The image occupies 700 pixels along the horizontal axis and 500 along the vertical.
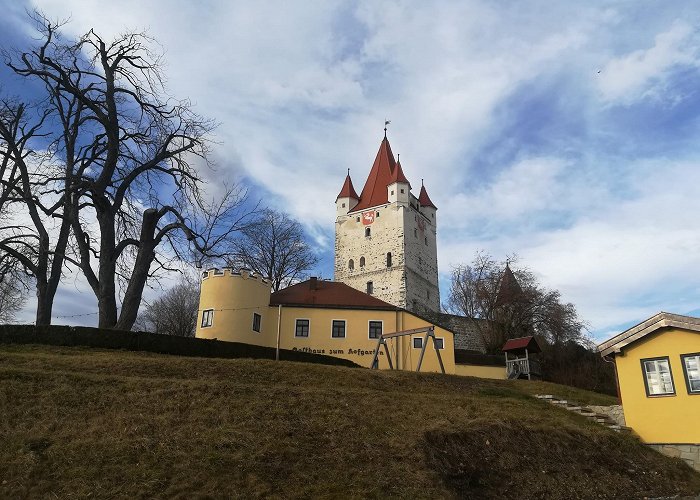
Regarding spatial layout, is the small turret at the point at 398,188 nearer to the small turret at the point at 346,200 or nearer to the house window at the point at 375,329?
the small turret at the point at 346,200

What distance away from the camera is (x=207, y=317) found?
27.2m

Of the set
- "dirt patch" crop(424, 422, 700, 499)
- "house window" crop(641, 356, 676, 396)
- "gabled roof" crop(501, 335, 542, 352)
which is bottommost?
"dirt patch" crop(424, 422, 700, 499)

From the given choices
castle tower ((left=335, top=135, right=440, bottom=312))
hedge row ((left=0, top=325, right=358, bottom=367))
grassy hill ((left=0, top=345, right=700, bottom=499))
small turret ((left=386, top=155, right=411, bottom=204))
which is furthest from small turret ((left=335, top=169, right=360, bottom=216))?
grassy hill ((left=0, top=345, right=700, bottom=499))

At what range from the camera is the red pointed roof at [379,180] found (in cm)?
5816

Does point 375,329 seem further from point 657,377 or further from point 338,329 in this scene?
point 657,377

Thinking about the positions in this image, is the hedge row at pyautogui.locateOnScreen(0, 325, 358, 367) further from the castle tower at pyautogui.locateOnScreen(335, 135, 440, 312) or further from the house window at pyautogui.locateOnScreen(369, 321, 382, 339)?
the castle tower at pyautogui.locateOnScreen(335, 135, 440, 312)

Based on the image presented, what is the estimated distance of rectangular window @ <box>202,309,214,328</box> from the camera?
27.0 m

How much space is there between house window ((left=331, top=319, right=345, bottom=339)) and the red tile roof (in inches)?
34.9

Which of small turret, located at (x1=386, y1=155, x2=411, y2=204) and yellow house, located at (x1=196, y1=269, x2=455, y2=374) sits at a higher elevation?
small turret, located at (x1=386, y1=155, x2=411, y2=204)

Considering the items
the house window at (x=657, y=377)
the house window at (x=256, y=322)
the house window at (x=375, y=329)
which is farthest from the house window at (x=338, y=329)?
the house window at (x=657, y=377)

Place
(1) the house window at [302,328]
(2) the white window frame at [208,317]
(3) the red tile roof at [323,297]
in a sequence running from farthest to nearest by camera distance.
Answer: (3) the red tile roof at [323,297] → (1) the house window at [302,328] → (2) the white window frame at [208,317]

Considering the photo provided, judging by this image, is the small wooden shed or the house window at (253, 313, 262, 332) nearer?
the house window at (253, 313, 262, 332)

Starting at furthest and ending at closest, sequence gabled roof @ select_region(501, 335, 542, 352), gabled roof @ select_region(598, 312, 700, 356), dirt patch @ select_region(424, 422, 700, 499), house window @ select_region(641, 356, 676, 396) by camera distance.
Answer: gabled roof @ select_region(501, 335, 542, 352), house window @ select_region(641, 356, 676, 396), gabled roof @ select_region(598, 312, 700, 356), dirt patch @ select_region(424, 422, 700, 499)

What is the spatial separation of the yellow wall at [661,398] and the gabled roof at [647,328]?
0.23 metres
